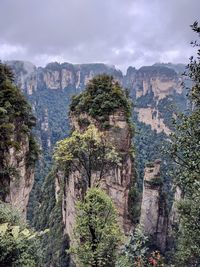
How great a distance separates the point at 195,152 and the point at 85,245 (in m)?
6.85

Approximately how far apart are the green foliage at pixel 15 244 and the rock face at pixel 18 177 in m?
3.75

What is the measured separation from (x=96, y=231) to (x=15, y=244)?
10.2 ft

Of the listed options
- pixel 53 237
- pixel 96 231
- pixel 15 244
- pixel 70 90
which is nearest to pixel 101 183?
pixel 96 231

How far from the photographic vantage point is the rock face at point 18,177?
64.7ft

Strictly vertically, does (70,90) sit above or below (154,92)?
above

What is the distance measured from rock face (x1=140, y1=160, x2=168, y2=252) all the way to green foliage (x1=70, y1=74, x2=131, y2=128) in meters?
11.8

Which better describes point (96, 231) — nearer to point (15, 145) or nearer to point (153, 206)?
point (15, 145)

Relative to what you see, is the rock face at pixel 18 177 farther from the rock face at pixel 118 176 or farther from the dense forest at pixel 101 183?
the rock face at pixel 118 176

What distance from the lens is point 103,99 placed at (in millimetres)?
26734


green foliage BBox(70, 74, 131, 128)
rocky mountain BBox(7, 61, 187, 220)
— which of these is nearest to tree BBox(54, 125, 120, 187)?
green foliage BBox(70, 74, 131, 128)

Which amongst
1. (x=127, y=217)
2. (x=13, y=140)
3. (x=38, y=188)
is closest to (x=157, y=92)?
(x=38, y=188)

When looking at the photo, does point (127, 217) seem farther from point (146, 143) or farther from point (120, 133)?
point (146, 143)

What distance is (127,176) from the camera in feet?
93.0

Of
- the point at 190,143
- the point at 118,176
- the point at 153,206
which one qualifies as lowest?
the point at 153,206
